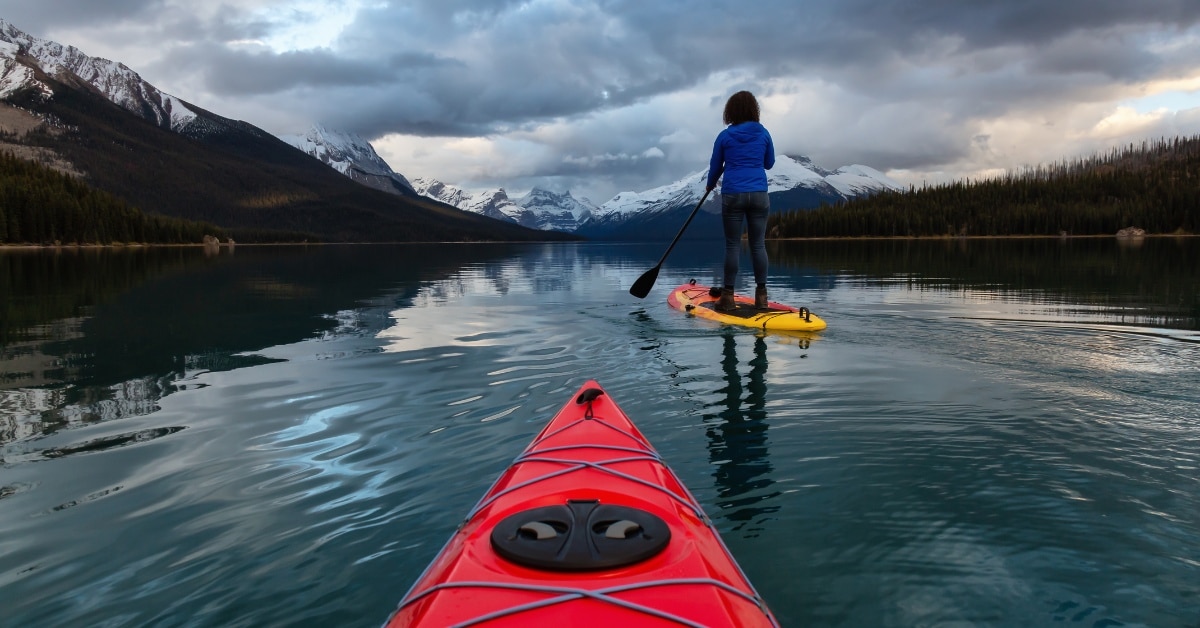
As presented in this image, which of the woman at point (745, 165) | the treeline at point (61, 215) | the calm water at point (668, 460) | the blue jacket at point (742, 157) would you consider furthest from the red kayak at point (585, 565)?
the treeline at point (61, 215)

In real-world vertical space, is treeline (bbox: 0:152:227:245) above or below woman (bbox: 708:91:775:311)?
above

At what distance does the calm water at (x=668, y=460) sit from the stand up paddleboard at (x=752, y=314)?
545mm

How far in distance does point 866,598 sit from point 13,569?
617 cm

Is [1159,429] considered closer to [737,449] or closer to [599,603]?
[737,449]

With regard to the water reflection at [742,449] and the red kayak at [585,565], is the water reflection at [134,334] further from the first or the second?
the water reflection at [742,449]

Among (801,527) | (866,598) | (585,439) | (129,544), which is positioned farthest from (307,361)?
(866,598)

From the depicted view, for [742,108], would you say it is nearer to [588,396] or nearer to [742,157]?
[742,157]

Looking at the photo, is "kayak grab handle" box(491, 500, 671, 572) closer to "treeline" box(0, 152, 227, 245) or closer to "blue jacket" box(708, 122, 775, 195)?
"blue jacket" box(708, 122, 775, 195)

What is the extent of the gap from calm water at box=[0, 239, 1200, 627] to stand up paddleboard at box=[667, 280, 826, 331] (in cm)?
55

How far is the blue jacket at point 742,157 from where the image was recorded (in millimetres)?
15195

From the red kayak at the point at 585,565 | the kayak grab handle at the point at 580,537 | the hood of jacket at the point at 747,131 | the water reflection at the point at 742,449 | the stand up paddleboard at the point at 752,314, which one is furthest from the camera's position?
the hood of jacket at the point at 747,131

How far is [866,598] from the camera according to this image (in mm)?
4277

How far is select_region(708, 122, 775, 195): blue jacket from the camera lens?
15.2m

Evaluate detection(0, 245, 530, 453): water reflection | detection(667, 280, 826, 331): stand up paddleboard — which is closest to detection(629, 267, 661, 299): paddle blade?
detection(667, 280, 826, 331): stand up paddleboard
